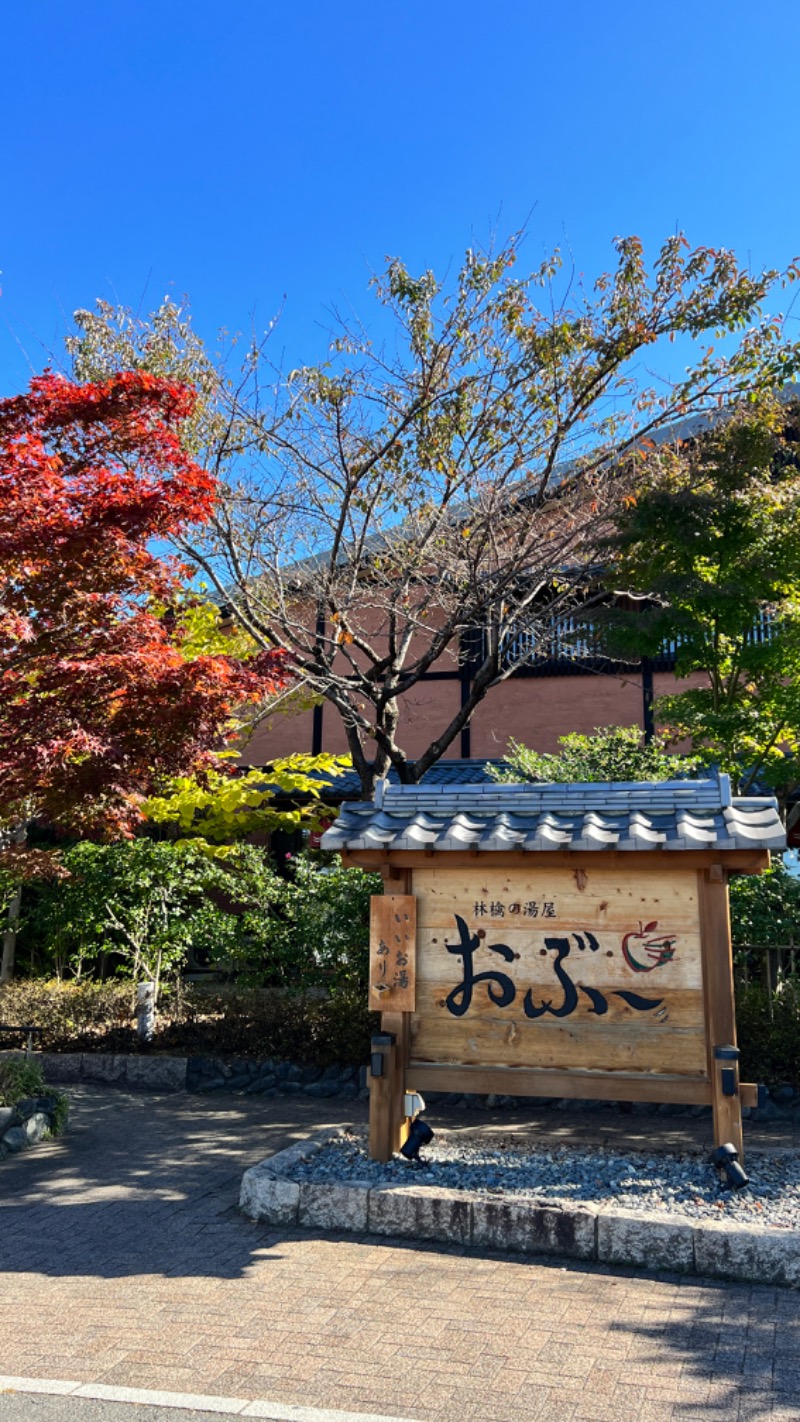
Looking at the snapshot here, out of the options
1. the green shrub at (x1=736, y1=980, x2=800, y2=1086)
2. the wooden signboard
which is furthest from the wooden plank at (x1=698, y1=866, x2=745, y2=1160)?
the green shrub at (x1=736, y1=980, x2=800, y2=1086)

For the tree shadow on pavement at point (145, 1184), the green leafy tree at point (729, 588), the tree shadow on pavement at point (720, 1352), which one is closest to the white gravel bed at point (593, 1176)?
the tree shadow on pavement at point (720, 1352)

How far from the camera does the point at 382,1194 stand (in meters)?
5.95

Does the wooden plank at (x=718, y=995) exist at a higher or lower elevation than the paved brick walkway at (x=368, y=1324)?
higher

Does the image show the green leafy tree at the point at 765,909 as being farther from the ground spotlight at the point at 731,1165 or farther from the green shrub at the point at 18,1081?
the green shrub at the point at 18,1081

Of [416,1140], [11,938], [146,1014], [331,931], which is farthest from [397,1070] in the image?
[11,938]

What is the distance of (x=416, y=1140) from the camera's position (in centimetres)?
659

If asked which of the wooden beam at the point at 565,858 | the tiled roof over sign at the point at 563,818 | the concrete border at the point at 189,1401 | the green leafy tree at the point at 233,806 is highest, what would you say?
the green leafy tree at the point at 233,806

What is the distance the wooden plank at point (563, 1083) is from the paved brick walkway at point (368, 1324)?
1.12 metres

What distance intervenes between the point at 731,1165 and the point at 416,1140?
202 cm

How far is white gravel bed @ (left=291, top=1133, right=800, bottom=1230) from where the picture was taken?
5809 millimetres

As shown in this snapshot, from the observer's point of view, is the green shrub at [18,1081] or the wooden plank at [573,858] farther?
the green shrub at [18,1081]

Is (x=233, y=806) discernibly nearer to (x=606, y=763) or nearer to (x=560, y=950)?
(x=606, y=763)

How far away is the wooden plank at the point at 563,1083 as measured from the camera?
247 inches

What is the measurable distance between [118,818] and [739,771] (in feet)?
20.9
